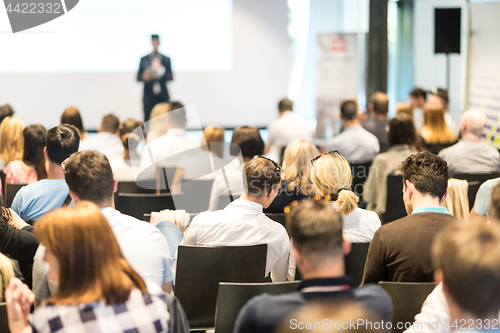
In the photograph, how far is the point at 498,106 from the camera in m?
7.34

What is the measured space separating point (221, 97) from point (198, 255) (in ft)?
23.7

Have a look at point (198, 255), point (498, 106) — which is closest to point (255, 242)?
point (198, 255)

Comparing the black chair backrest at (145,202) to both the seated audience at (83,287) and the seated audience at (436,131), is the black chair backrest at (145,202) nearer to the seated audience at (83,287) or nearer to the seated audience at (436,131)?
the seated audience at (83,287)

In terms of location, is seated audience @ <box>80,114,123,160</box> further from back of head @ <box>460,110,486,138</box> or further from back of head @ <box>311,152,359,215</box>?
back of head @ <box>460,110,486,138</box>

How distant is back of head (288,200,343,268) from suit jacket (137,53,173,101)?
23.5ft

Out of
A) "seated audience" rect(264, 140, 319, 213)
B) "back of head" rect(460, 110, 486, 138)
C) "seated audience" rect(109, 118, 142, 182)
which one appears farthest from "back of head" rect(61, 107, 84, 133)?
"back of head" rect(460, 110, 486, 138)

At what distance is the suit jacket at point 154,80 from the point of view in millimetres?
8156

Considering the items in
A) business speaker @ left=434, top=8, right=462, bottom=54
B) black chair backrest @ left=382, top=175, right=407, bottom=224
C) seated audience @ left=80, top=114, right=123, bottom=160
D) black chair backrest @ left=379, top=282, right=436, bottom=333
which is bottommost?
black chair backrest @ left=382, top=175, right=407, bottom=224

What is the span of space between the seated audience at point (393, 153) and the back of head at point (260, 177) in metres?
1.90

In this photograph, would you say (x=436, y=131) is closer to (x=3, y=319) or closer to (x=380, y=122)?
(x=380, y=122)

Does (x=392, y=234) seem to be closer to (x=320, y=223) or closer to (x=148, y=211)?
(x=320, y=223)

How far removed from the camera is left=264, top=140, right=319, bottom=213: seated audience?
3.29m

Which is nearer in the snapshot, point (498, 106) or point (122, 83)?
point (498, 106)

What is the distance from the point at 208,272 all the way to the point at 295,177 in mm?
1356
